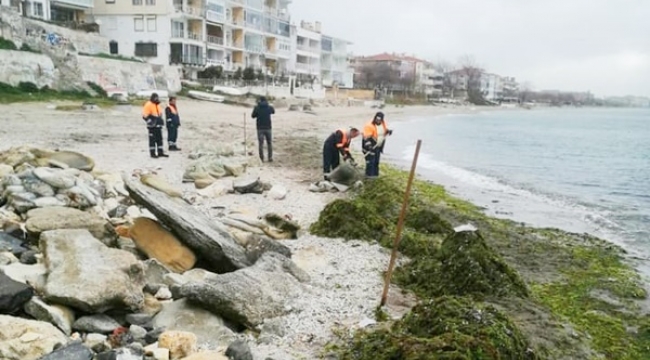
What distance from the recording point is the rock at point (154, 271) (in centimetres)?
569

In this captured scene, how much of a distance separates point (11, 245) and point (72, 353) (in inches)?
99.1

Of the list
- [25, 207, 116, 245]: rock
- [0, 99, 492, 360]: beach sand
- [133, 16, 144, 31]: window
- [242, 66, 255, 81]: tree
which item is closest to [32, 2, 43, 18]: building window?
[133, 16, 144, 31]: window

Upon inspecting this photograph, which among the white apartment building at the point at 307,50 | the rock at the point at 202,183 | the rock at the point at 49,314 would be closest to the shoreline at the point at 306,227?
the rock at the point at 202,183

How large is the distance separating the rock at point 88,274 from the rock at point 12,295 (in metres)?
0.17

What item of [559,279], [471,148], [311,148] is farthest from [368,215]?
[471,148]

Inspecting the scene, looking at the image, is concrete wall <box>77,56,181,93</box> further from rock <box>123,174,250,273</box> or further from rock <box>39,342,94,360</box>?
rock <box>39,342,94,360</box>

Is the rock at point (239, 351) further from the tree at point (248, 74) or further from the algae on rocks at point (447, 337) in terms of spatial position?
the tree at point (248, 74)

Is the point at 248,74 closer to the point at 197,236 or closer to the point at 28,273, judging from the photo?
the point at 197,236

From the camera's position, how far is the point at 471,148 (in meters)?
33.4

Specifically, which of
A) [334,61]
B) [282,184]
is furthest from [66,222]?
[334,61]

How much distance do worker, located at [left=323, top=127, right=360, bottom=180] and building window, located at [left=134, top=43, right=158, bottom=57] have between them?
44647mm

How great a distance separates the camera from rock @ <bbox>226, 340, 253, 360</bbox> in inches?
172

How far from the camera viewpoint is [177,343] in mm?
4336

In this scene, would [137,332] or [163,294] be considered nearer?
[137,332]
